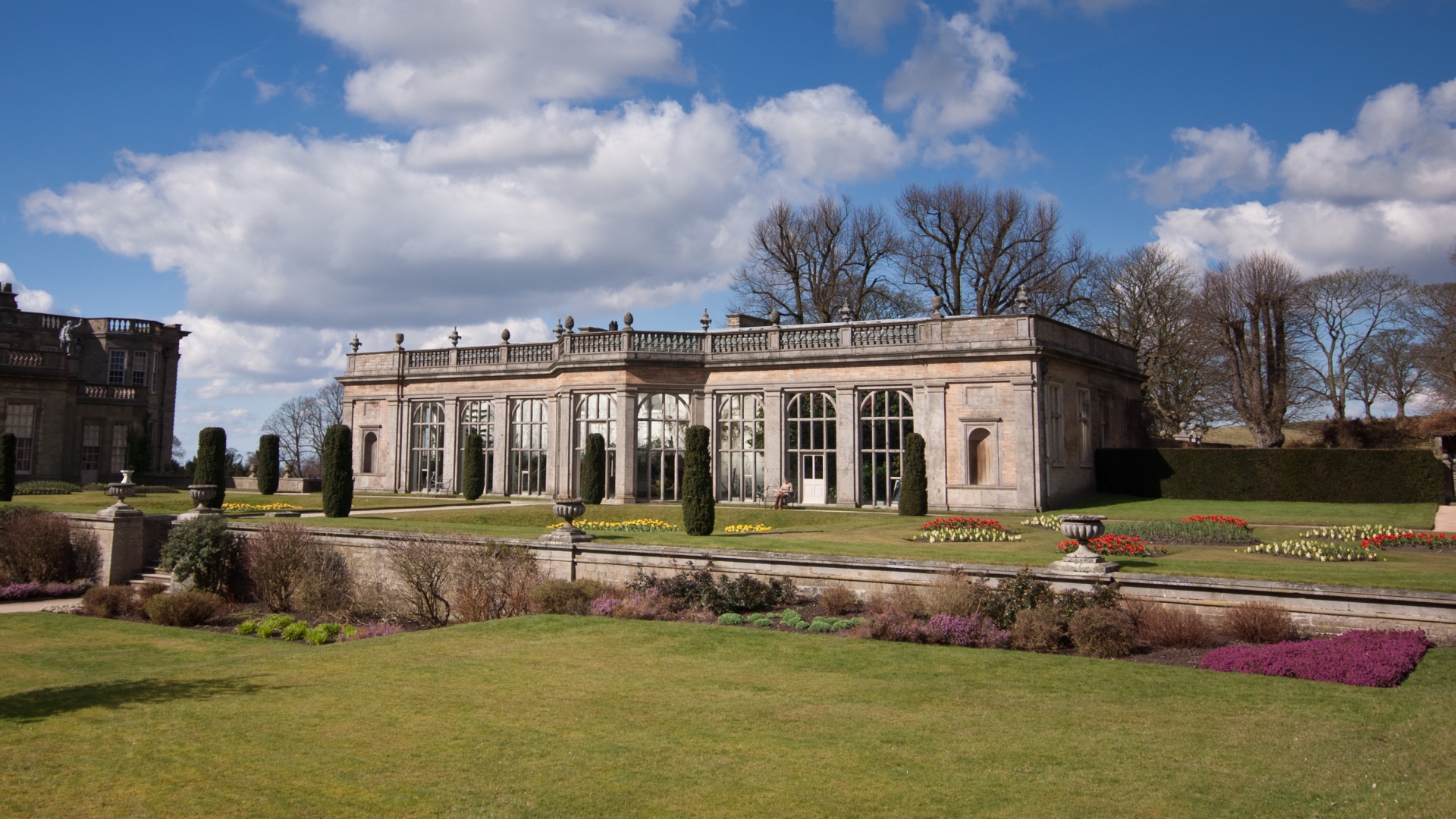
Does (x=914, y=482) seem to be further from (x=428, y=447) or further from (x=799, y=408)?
(x=428, y=447)

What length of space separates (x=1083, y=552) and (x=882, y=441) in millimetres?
18950

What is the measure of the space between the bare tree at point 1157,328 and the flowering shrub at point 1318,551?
92.3ft

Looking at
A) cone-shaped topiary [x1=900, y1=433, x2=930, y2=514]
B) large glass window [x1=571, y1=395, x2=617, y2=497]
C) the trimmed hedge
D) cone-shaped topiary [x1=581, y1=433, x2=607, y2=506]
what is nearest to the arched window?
large glass window [x1=571, y1=395, x2=617, y2=497]

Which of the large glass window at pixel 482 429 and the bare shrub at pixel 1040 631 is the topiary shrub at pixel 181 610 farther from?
the large glass window at pixel 482 429

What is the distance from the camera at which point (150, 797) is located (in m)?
6.75

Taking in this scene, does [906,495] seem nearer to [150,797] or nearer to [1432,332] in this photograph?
[150,797]

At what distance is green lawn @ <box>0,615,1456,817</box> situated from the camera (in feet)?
22.0

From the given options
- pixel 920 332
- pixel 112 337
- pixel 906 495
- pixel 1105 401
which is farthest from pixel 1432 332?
pixel 112 337

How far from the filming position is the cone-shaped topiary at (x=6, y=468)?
3077cm

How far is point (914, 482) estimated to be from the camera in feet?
Result: 92.9

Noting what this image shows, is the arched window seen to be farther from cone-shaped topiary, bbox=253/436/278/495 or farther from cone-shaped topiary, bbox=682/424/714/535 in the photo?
cone-shaped topiary, bbox=682/424/714/535

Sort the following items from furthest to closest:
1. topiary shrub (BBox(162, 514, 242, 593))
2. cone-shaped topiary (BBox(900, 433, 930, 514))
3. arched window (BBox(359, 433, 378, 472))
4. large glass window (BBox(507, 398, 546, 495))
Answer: arched window (BBox(359, 433, 378, 472))
large glass window (BBox(507, 398, 546, 495))
cone-shaped topiary (BBox(900, 433, 930, 514))
topiary shrub (BBox(162, 514, 242, 593))

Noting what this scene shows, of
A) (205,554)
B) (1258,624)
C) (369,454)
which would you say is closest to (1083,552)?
(1258,624)

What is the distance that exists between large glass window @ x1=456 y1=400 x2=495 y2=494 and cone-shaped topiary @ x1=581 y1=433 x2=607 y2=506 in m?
8.15
